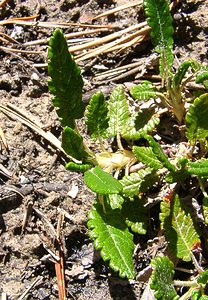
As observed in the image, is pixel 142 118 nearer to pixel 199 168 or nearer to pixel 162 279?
pixel 199 168

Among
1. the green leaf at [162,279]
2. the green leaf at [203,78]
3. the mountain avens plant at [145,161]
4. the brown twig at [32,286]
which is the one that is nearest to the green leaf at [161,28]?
the mountain avens plant at [145,161]

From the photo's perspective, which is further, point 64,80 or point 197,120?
point 197,120

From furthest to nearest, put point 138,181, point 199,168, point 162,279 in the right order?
point 138,181 < point 199,168 < point 162,279

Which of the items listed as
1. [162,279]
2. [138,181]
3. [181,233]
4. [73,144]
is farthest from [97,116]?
[162,279]

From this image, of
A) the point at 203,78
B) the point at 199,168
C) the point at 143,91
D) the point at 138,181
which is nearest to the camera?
the point at 199,168

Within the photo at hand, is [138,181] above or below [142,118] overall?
below

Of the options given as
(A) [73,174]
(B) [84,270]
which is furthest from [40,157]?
(B) [84,270]
